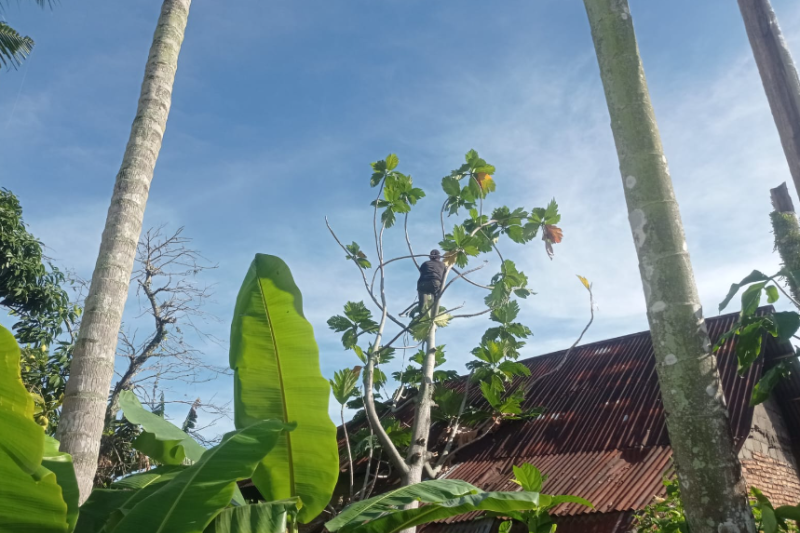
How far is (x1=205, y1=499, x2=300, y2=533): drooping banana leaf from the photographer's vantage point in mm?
2811

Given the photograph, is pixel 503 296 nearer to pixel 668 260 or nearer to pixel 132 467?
pixel 668 260

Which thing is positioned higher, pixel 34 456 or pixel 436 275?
pixel 436 275

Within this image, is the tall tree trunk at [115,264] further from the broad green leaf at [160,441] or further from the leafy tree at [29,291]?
the leafy tree at [29,291]

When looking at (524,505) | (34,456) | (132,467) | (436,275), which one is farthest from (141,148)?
(132,467)

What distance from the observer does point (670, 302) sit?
2.96 m

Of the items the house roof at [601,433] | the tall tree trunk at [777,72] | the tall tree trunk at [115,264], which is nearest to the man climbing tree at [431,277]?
the house roof at [601,433]

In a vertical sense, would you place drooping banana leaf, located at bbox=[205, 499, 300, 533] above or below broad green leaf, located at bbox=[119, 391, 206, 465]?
below

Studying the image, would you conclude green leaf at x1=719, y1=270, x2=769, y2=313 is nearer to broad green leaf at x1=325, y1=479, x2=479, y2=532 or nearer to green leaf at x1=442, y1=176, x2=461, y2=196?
broad green leaf at x1=325, y1=479, x2=479, y2=532

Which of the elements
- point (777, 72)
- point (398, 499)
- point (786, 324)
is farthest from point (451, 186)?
point (398, 499)

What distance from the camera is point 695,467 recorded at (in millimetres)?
2680

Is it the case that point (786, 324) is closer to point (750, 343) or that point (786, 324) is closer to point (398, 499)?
point (750, 343)

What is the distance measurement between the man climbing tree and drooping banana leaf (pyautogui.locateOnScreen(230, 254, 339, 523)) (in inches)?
199

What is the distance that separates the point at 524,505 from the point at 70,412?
2752 mm

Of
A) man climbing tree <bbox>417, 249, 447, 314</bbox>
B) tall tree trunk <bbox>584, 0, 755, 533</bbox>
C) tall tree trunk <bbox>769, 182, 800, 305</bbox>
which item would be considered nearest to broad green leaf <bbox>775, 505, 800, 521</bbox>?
tall tree trunk <bbox>584, 0, 755, 533</bbox>
